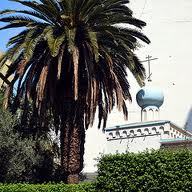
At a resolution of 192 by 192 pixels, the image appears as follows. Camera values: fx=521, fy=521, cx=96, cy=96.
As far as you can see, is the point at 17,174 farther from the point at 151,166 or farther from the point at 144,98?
the point at 151,166

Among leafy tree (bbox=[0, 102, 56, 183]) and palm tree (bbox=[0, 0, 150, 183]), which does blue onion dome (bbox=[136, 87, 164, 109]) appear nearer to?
palm tree (bbox=[0, 0, 150, 183])

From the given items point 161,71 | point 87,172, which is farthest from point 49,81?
point 161,71

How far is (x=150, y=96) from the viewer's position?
24.2 metres

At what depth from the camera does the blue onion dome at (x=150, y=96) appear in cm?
2420

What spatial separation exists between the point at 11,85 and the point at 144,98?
23.0 feet

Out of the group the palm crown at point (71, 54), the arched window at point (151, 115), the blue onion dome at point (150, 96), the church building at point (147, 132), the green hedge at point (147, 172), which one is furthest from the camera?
the arched window at point (151, 115)

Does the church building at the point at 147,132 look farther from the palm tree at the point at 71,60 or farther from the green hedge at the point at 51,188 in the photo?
the green hedge at the point at 51,188

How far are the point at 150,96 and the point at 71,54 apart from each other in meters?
6.71

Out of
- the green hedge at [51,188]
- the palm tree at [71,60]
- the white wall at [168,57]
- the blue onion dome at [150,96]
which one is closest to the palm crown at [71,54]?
the palm tree at [71,60]

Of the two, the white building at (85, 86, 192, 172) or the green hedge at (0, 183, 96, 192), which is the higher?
the white building at (85, 86, 192, 172)

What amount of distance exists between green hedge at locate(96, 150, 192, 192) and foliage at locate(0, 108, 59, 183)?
23.7 ft

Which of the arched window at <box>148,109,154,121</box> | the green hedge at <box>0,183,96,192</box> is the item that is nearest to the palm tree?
the green hedge at <box>0,183,96,192</box>

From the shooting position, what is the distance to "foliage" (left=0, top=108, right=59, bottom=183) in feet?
78.0

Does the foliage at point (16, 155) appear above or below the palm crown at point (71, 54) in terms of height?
below
